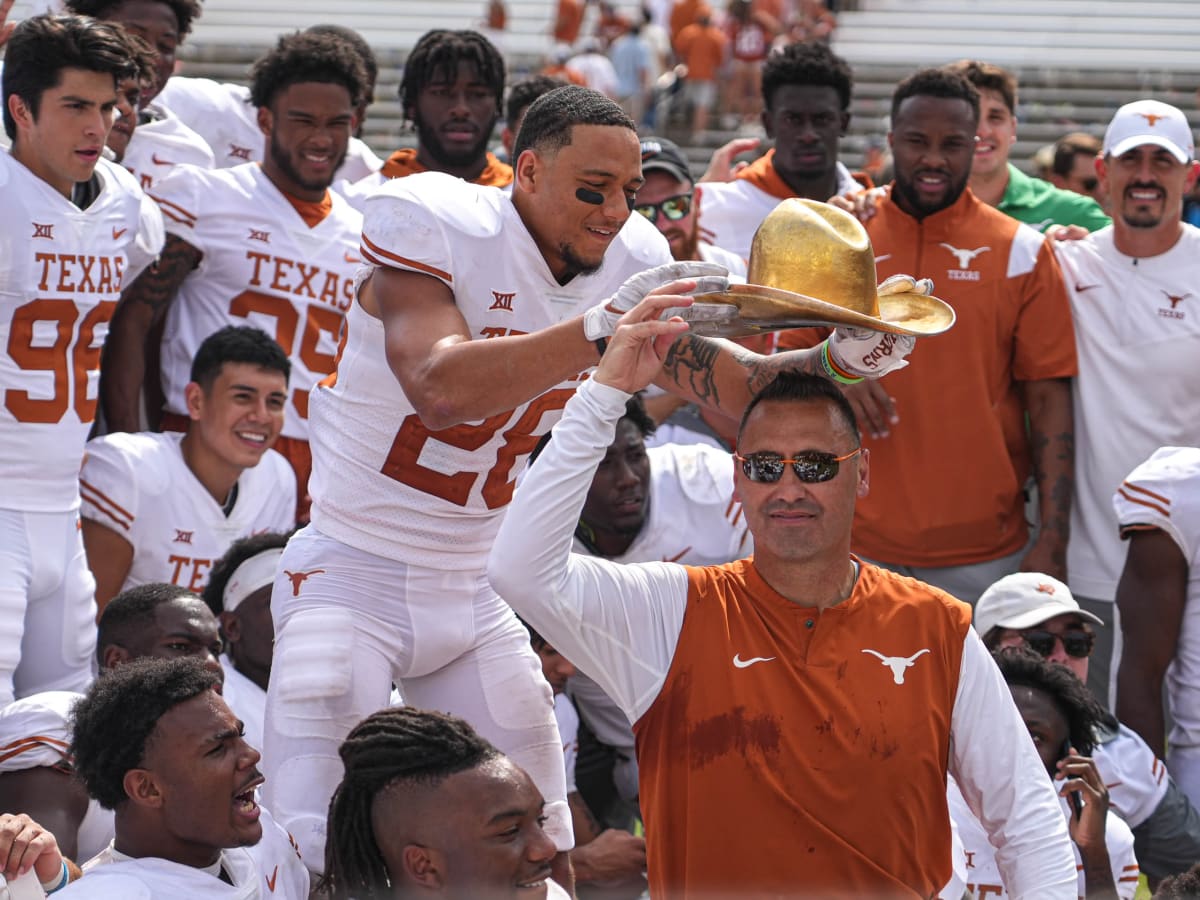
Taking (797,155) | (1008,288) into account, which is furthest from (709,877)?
(797,155)

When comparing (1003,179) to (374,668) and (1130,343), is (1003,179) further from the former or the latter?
(374,668)

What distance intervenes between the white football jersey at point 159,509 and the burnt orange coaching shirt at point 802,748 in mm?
2579

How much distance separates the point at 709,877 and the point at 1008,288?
3.08 meters

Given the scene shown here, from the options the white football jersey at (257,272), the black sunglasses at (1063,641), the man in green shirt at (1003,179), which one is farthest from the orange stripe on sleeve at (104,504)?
the man in green shirt at (1003,179)

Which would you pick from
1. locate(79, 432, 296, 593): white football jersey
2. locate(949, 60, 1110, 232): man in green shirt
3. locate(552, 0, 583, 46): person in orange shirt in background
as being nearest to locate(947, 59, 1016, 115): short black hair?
locate(949, 60, 1110, 232): man in green shirt

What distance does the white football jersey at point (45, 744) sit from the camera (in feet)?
14.6

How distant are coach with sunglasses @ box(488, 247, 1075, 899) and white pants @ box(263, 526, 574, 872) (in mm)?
524

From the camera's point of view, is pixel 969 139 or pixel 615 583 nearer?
pixel 615 583

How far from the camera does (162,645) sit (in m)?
4.95

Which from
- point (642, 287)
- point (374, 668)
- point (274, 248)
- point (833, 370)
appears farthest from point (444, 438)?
point (274, 248)

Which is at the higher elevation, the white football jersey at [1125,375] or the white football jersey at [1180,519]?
the white football jersey at [1125,375]

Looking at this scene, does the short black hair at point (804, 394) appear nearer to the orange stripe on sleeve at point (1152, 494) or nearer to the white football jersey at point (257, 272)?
the orange stripe on sleeve at point (1152, 494)

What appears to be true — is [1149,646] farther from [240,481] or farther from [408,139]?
[408,139]

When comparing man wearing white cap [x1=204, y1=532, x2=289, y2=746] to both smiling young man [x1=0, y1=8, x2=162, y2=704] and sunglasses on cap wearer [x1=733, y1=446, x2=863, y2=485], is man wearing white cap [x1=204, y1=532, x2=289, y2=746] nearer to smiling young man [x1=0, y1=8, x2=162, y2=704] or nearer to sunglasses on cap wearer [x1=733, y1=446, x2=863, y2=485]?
smiling young man [x1=0, y1=8, x2=162, y2=704]
